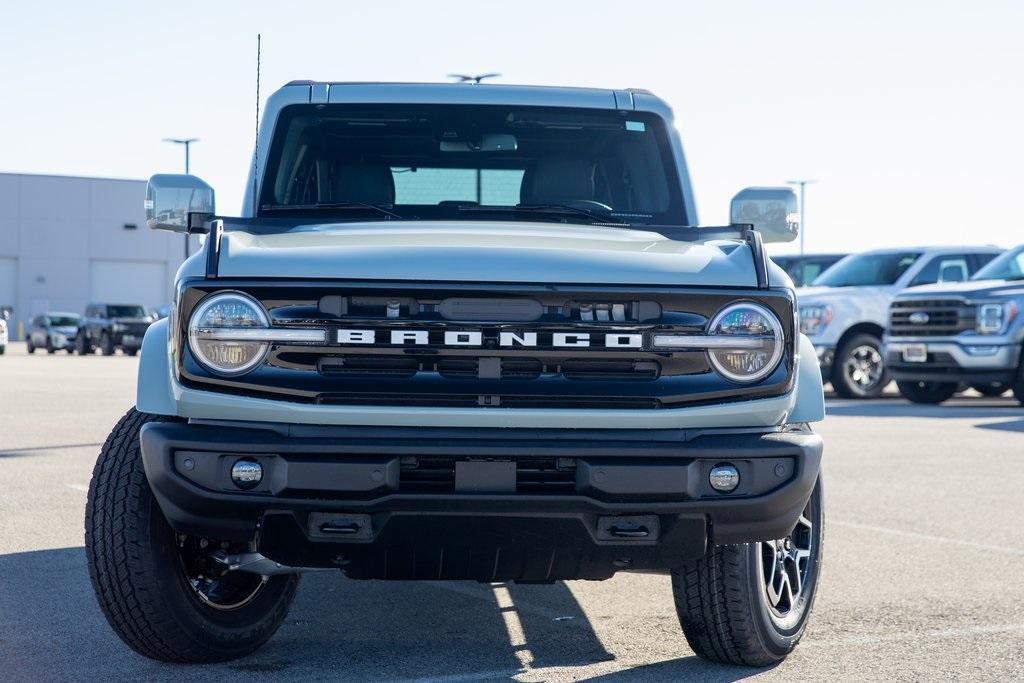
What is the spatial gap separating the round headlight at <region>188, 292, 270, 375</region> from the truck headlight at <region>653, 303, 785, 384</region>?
4.08 feet

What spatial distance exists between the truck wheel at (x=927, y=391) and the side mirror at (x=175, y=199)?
14.4m

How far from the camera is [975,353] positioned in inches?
669

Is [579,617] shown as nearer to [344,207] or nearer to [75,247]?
[344,207]

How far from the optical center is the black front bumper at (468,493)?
3.96m

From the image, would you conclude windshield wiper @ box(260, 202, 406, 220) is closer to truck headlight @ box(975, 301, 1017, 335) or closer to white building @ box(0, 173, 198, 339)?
truck headlight @ box(975, 301, 1017, 335)

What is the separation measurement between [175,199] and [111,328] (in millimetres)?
40096

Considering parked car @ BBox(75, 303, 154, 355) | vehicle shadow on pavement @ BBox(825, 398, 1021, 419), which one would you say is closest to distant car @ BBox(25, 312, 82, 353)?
parked car @ BBox(75, 303, 154, 355)

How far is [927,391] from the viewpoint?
18.7 m

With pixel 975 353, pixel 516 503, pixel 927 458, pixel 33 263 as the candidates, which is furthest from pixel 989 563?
pixel 33 263

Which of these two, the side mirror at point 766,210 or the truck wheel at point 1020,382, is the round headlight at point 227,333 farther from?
the truck wheel at point 1020,382

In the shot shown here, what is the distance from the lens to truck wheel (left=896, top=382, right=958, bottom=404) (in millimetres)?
18641

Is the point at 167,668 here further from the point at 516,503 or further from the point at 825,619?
the point at 825,619

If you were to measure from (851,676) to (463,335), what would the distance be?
67.0 inches

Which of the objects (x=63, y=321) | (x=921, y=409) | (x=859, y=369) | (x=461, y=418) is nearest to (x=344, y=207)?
(x=461, y=418)
